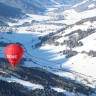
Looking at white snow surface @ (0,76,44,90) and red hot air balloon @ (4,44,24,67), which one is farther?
white snow surface @ (0,76,44,90)

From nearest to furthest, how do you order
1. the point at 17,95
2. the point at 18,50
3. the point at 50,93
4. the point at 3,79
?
1. the point at 18,50
2. the point at 17,95
3. the point at 50,93
4. the point at 3,79

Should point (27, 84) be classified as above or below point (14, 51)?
below

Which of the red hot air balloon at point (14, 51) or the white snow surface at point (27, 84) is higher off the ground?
the red hot air balloon at point (14, 51)

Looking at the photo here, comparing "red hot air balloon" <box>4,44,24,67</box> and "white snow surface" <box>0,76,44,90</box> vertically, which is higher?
"red hot air balloon" <box>4,44,24,67</box>

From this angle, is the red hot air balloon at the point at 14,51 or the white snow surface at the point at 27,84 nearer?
the red hot air balloon at the point at 14,51

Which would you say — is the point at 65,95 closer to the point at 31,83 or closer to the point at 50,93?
the point at 50,93

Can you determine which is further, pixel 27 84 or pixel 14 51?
pixel 27 84

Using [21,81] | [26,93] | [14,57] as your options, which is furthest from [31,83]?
[14,57]

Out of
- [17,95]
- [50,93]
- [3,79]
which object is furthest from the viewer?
[3,79]

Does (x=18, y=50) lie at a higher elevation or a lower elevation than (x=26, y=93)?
higher

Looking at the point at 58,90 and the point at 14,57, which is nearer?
the point at 14,57
